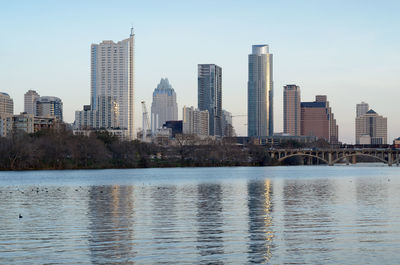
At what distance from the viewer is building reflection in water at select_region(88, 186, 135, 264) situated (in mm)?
26594

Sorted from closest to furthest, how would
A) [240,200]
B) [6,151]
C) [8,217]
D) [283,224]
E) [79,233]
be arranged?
[79,233]
[283,224]
[8,217]
[240,200]
[6,151]

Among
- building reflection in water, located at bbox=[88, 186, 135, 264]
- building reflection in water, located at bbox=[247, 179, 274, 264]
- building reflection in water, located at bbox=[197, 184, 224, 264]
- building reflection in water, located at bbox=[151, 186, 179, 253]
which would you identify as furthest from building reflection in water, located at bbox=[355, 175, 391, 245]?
building reflection in water, located at bbox=[88, 186, 135, 264]

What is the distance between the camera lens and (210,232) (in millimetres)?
33469

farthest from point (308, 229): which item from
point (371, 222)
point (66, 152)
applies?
point (66, 152)

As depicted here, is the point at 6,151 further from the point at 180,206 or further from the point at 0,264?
the point at 0,264

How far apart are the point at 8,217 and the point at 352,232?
22283 mm

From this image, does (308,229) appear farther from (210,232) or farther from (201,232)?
(201,232)

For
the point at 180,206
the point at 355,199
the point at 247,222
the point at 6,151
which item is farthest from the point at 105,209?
the point at 6,151

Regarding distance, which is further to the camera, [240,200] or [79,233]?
[240,200]

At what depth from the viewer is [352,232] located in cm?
3369

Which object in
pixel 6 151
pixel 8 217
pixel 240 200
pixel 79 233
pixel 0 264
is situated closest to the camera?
pixel 0 264

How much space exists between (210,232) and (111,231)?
17.5 feet

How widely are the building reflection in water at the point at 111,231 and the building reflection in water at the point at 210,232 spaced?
320cm

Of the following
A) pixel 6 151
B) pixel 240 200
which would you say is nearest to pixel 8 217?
pixel 240 200
